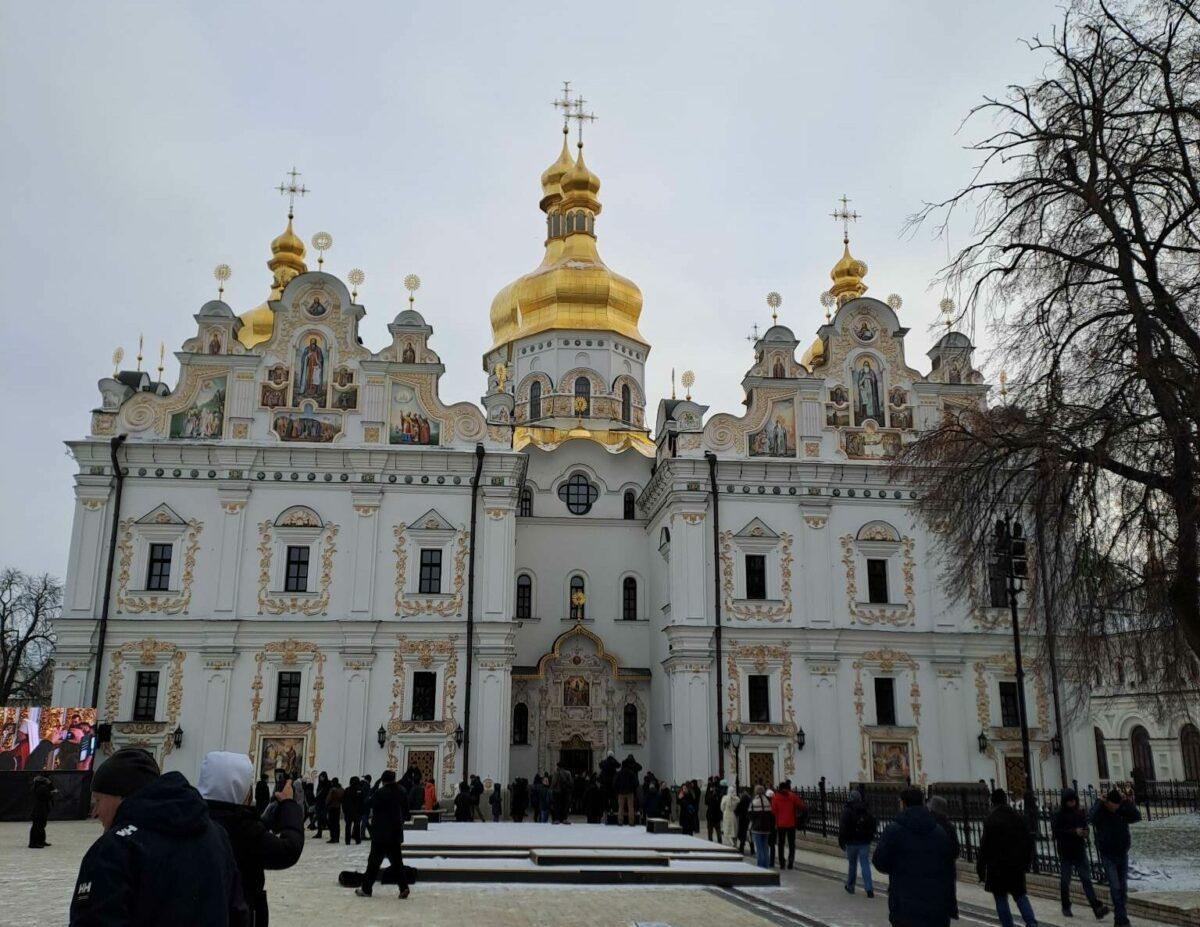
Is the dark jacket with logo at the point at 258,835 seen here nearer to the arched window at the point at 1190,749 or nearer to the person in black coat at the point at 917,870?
the person in black coat at the point at 917,870

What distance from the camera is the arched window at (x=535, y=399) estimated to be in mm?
44594

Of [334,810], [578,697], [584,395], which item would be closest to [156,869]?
[334,810]

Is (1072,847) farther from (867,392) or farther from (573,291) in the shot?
(573,291)

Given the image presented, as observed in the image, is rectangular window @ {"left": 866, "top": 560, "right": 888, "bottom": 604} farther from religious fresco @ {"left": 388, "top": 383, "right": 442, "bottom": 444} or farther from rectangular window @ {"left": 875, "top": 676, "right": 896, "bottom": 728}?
religious fresco @ {"left": 388, "top": 383, "right": 442, "bottom": 444}

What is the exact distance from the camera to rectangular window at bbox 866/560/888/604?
1368 inches

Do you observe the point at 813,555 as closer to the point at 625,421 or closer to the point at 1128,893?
the point at 625,421

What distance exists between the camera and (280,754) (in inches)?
1238

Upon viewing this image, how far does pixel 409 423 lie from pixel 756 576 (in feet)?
37.3

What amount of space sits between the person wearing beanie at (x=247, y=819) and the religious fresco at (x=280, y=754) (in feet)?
87.0

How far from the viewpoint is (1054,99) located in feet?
46.3

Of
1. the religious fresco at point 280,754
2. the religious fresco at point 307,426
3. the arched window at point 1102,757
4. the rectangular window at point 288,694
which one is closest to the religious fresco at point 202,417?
the religious fresco at point 307,426

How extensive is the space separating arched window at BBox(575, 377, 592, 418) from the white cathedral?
709cm

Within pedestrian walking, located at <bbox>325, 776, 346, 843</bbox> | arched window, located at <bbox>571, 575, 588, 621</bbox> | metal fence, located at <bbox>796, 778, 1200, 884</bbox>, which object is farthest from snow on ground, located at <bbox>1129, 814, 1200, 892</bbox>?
arched window, located at <bbox>571, 575, 588, 621</bbox>

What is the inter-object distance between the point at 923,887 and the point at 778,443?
27.9m
